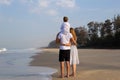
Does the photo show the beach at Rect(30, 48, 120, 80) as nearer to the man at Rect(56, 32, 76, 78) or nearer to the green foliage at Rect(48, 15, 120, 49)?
the man at Rect(56, 32, 76, 78)

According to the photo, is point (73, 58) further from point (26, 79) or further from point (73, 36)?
point (26, 79)

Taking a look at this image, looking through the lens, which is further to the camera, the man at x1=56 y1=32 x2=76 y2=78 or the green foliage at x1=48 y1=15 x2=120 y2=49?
the green foliage at x1=48 y1=15 x2=120 y2=49

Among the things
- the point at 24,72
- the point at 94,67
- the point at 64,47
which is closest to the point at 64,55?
the point at 64,47

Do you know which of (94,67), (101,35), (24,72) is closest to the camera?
(24,72)

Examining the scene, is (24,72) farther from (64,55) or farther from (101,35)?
(101,35)

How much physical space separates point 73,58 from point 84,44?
259 ft

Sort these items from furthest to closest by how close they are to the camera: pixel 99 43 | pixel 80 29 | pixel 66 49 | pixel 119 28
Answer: pixel 80 29 < pixel 99 43 < pixel 119 28 < pixel 66 49

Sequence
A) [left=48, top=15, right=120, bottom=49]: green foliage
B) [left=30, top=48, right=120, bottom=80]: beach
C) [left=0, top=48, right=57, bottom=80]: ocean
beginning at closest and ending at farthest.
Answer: [left=30, top=48, right=120, bottom=80]: beach < [left=0, top=48, right=57, bottom=80]: ocean < [left=48, top=15, right=120, bottom=49]: green foliage

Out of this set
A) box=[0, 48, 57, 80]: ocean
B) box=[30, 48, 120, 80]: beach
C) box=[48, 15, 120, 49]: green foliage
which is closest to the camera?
box=[30, 48, 120, 80]: beach

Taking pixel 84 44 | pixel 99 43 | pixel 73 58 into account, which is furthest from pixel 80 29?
pixel 73 58

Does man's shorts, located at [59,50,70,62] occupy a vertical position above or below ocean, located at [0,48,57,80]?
above

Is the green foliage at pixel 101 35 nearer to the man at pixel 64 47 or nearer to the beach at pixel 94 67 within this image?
the beach at pixel 94 67

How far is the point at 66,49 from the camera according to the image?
11.3m

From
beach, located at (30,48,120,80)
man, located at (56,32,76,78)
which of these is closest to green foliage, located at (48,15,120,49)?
beach, located at (30,48,120,80)
